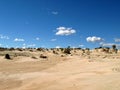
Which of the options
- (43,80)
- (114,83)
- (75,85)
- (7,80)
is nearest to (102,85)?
(114,83)

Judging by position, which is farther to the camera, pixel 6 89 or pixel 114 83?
pixel 6 89

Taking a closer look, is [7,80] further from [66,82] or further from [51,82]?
[66,82]

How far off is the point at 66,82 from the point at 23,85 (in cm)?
277

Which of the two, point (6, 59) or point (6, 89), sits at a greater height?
point (6, 59)

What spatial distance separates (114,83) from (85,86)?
1431 mm

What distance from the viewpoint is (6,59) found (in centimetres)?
3014

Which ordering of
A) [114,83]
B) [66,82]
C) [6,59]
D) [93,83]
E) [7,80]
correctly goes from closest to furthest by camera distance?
[114,83]
[93,83]
[66,82]
[7,80]
[6,59]

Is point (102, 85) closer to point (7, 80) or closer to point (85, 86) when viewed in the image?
point (85, 86)

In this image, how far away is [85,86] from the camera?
12.4 metres

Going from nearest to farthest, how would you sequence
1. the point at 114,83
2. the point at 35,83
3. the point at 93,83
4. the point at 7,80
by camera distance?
the point at 114,83, the point at 93,83, the point at 35,83, the point at 7,80

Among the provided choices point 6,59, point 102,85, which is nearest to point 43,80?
point 102,85

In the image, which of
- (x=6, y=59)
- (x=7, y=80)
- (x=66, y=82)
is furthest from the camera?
(x=6, y=59)

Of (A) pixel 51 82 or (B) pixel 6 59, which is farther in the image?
Answer: (B) pixel 6 59

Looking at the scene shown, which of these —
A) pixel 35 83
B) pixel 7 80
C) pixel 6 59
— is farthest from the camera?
pixel 6 59
